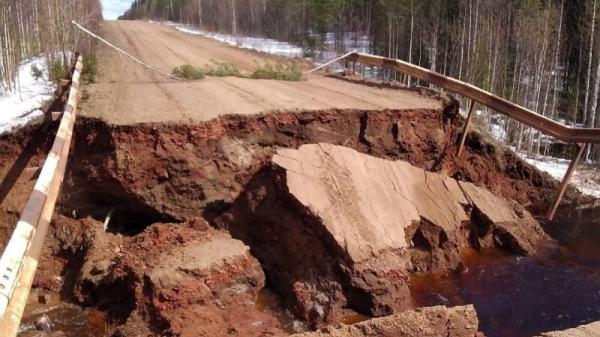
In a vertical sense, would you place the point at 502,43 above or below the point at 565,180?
above

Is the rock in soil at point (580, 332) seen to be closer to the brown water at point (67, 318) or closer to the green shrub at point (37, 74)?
the brown water at point (67, 318)

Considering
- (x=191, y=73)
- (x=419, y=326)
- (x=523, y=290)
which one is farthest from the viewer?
(x=191, y=73)

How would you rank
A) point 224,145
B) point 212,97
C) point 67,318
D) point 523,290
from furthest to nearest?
1. point 212,97
2. point 224,145
3. point 523,290
4. point 67,318

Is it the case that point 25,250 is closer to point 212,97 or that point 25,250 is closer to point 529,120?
point 212,97

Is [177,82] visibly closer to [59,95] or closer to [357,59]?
[59,95]

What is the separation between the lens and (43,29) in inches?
553

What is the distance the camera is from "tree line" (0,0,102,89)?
13.1m

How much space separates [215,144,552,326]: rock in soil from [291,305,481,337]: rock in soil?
1812 mm

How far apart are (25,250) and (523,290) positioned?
21.0 feet

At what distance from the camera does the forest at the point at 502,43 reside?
21.8 m

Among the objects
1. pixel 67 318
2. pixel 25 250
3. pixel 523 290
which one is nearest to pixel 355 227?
pixel 523 290

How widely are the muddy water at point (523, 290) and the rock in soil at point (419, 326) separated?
190cm

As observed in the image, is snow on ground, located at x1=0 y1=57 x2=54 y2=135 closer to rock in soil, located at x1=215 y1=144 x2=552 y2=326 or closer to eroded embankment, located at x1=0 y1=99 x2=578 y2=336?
eroded embankment, located at x1=0 y1=99 x2=578 y2=336

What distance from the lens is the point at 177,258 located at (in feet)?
21.4
